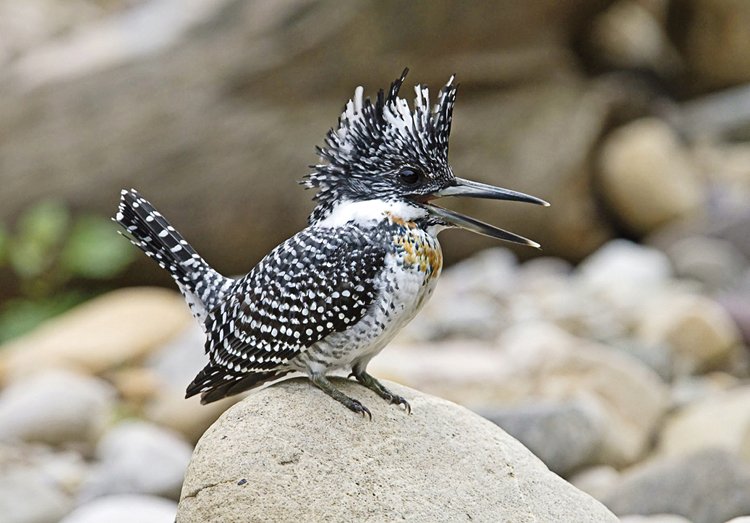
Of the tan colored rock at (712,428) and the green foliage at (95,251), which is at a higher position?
the green foliage at (95,251)

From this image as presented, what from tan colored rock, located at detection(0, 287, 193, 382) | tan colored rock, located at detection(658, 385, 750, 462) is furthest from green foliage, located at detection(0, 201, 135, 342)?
tan colored rock, located at detection(658, 385, 750, 462)

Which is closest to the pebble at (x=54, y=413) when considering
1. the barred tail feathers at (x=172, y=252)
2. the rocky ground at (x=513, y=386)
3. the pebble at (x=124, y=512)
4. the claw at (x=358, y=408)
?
the rocky ground at (x=513, y=386)

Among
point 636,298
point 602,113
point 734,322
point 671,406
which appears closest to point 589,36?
point 602,113

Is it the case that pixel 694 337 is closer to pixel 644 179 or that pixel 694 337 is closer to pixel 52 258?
pixel 644 179

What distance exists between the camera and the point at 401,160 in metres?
3.72

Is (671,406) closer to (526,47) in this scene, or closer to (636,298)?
(636,298)

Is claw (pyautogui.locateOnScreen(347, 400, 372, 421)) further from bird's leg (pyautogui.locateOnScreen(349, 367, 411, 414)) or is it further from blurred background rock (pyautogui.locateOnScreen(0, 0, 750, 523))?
blurred background rock (pyautogui.locateOnScreen(0, 0, 750, 523))

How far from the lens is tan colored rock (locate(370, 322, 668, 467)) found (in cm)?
670

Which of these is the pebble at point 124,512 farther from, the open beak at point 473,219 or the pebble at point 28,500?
the open beak at point 473,219

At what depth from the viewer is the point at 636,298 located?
9.89 metres

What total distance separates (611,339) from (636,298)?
4.62 feet

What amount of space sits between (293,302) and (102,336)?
5.30m

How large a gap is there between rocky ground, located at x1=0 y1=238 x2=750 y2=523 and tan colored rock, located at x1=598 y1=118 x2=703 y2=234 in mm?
1086

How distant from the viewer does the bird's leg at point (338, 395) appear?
3.78 m
